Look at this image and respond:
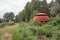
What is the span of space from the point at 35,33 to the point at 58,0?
8.93 meters

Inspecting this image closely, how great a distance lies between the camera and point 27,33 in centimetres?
1128

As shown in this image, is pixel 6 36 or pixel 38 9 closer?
pixel 6 36

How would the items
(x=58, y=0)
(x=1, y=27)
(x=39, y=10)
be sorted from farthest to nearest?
(x=39, y=10), (x=58, y=0), (x=1, y=27)

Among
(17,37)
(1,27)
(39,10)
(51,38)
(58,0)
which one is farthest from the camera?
(39,10)

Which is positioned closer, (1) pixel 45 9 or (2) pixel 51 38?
(2) pixel 51 38

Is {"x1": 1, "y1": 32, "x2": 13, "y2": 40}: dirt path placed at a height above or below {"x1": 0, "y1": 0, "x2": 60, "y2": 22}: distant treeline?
below

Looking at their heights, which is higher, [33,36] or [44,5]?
[44,5]

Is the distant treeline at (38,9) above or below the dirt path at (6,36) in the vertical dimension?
above

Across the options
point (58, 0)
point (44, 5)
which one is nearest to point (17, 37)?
point (58, 0)

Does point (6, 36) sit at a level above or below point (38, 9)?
below

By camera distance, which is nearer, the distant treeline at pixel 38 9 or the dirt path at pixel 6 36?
the dirt path at pixel 6 36

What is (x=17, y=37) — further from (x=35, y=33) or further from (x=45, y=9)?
(x=45, y=9)

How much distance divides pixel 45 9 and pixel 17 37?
11.4 meters

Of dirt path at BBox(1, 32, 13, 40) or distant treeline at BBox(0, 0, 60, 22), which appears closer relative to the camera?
dirt path at BBox(1, 32, 13, 40)
